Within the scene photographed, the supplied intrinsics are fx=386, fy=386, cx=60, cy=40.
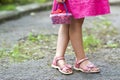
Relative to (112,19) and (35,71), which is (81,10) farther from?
(112,19)

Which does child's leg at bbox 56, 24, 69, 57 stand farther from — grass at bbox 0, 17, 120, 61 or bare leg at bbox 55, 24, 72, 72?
grass at bbox 0, 17, 120, 61

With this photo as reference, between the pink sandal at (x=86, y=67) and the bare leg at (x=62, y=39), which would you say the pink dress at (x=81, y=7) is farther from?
the pink sandal at (x=86, y=67)

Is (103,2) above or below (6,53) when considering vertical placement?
above

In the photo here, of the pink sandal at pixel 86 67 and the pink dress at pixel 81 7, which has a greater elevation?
the pink dress at pixel 81 7

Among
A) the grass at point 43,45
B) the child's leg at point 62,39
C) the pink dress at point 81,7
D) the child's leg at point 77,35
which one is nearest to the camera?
the pink dress at point 81,7

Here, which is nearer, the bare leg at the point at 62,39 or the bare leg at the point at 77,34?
the bare leg at the point at 77,34

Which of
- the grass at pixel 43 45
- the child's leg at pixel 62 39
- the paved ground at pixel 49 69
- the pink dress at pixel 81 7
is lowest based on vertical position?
the grass at pixel 43 45

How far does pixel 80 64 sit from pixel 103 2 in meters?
0.61

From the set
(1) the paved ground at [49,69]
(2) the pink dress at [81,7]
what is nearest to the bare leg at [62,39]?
(1) the paved ground at [49,69]

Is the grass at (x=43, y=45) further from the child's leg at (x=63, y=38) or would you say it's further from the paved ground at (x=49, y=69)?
the child's leg at (x=63, y=38)

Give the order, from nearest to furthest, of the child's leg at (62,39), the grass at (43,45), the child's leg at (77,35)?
the child's leg at (77,35)
the child's leg at (62,39)
the grass at (43,45)

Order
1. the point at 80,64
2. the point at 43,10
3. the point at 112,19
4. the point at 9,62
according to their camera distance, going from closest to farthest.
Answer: the point at 80,64
the point at 9,62
the point at 112,19
the point at 43,10

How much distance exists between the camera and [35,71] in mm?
3549

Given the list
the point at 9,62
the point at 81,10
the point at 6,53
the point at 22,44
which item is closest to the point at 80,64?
the point at 81,10
